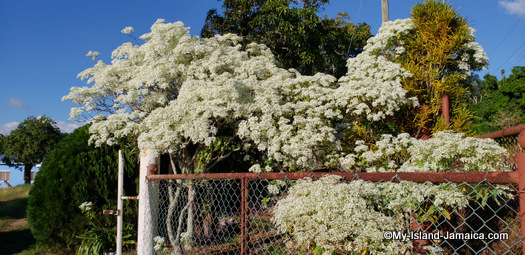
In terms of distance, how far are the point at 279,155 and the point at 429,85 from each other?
261 centimetres

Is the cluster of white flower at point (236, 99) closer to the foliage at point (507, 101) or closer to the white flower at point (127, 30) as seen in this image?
the white flower at point (127, 30)

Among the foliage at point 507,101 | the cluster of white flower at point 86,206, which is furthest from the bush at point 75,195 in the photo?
the foliage at point 507,101

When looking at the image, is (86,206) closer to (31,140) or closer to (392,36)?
(392,36)

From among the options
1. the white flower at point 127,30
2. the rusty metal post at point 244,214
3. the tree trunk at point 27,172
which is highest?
the white flower at point 127,30

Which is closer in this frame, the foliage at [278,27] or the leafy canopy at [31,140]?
the foliage at [278,27]

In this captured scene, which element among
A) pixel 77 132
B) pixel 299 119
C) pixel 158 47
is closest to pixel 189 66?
pixel 158 47

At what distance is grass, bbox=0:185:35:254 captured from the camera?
6.23m

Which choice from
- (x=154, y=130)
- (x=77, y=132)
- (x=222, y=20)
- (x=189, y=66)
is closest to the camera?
(x=154, y=130)

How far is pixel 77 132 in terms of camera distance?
554 centimetres

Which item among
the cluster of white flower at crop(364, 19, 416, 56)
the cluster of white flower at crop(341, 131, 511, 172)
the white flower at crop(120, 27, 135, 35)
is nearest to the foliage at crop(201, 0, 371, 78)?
the cluster of white flower at crop(364, 19, 416, 56)

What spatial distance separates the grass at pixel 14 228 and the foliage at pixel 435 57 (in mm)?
6797

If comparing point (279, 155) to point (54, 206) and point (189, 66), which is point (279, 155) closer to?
point (189, 66)

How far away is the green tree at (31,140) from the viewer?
64.0 feet

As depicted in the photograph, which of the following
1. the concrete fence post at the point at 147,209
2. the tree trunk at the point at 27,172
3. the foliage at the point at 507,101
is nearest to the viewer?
the concrete fence post at the point at 147,209
